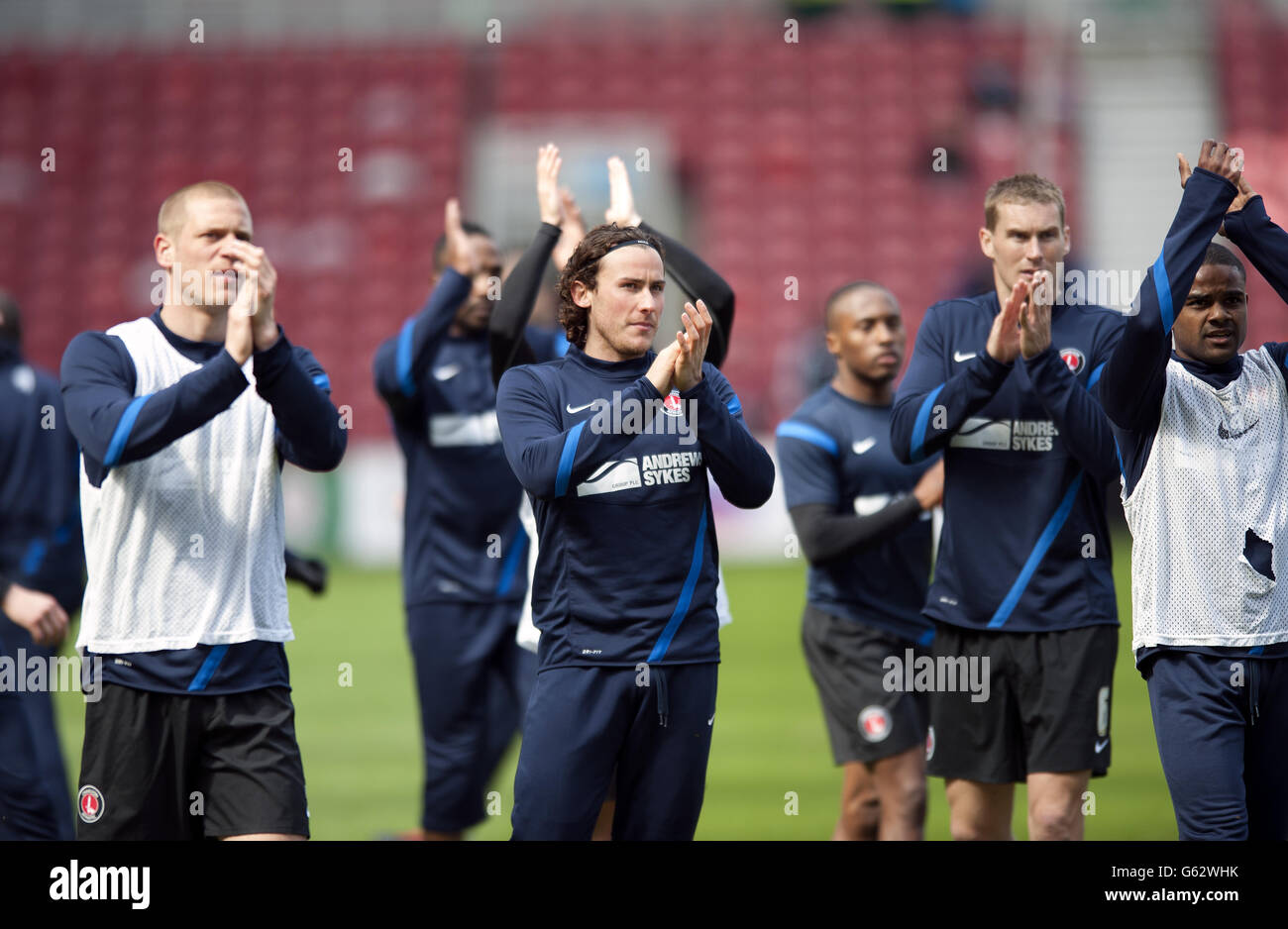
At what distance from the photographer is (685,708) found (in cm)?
434

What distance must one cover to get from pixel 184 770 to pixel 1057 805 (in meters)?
2.80

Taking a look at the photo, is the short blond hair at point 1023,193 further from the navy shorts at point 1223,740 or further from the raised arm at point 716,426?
the navy shorts at point 1223,740

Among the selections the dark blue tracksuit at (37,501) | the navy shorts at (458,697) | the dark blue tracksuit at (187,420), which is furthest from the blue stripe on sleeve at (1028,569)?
the dark blue tracksuit at (37,501)

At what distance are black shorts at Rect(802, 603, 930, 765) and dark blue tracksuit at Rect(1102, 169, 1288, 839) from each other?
56.3 inches

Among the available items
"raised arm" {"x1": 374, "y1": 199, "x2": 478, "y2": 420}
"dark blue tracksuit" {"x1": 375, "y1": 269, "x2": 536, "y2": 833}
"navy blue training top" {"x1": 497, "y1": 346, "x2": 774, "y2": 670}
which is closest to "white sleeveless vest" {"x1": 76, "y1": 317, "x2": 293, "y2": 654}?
"navy blue training top" {"x1": 497, "y1": 346, "x2": 774, "y2": 670}

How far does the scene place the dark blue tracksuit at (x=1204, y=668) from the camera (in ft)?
14.1

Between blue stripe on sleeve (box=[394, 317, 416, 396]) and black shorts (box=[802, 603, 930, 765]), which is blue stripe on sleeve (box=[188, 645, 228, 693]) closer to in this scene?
blue stripe on sleeve (box=[394, 317, 416, 396])

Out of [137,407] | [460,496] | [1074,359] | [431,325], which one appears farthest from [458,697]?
[1074,359]

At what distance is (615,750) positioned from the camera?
4348 millimetres

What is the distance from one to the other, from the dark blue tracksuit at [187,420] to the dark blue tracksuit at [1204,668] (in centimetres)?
241

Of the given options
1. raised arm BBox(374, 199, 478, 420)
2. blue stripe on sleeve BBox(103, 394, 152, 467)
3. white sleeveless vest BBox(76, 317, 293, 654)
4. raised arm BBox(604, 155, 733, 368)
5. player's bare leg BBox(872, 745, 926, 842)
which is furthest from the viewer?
raised arm BBox(374, 199, 478, 420)

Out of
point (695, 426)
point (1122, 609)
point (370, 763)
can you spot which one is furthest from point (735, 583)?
point (695, 426)

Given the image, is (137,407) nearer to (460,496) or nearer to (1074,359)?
(460,496)

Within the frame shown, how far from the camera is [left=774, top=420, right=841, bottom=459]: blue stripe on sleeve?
20.0 ft
